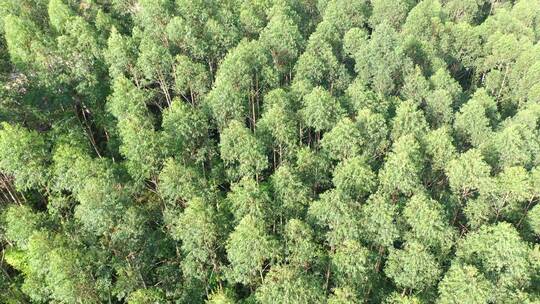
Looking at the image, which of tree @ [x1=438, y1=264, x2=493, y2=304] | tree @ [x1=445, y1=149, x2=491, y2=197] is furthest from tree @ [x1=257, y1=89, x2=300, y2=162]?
tree @ [x1=438, y1=264, x2=493, y2=304]

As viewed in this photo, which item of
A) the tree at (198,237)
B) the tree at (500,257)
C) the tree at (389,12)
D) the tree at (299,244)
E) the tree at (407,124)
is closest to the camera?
the tree at (198,237)

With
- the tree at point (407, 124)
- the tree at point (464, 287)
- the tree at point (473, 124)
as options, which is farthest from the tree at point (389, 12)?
the tree at point (464, 287)

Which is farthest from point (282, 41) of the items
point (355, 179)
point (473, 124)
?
point (473, 124)

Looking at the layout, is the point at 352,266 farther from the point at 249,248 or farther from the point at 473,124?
the point at 473,124

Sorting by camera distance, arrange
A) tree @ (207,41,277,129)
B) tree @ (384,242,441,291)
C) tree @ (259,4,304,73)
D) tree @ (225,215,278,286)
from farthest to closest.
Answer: tree @ (259,4,304,73)
tree @ (207,41,277,129)
tree @ (384,242,441,291)
tree @ (225,215,278,286)

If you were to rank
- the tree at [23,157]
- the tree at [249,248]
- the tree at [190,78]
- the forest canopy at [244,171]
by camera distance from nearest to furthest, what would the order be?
1. the tree at [249,248]
2. the forest canopy at [244,171]
3. the tree at [23,157]
4. the tree at [190,78]

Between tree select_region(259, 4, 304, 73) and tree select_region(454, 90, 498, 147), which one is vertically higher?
tree select_region(259, 4, 304, 73)

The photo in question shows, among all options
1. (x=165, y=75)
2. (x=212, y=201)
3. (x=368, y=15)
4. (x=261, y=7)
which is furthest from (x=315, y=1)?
(x=212, y=201)

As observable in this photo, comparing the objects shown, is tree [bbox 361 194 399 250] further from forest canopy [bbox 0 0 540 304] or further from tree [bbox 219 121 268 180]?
tree [bbox 219 121 268 180]

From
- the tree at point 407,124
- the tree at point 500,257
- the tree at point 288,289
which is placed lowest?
the tree at point 500,257

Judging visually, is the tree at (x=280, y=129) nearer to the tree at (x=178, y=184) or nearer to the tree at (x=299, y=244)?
the tree at (x=178, y=184)
